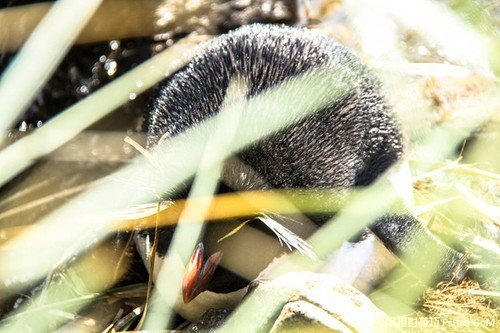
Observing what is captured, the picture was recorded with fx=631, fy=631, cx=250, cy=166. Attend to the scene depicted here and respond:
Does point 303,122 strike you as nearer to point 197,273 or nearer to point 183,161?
point 183,161

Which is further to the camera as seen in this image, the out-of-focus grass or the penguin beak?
the out-of-focus grass

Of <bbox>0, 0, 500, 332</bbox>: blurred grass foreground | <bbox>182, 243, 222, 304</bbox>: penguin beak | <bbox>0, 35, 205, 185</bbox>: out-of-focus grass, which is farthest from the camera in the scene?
<bbox>0, 35, 205, 185</bbox>: out-of-focus grass

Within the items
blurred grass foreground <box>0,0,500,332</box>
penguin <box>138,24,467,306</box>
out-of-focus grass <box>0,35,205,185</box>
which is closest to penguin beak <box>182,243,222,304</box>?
blurred grass foreground <box>0,0,500,332</box>

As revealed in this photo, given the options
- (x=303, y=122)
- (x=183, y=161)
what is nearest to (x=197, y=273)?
(x=183, y=161)

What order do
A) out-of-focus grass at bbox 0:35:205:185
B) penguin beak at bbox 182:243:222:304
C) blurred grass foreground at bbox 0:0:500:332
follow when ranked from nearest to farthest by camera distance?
1. penguin beak at bbox 182:243:222:304
2. blurred grass foreground at bbox 0:0:500:332
3. out-of-focus grass at bbox 0:35:205:185

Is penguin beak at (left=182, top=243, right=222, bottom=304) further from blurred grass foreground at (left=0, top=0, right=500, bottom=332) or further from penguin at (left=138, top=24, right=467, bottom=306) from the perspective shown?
penguin at (left=138, top=24, right=467, bottom=306)

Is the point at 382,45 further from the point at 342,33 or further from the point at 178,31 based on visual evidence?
the point at 178,31
